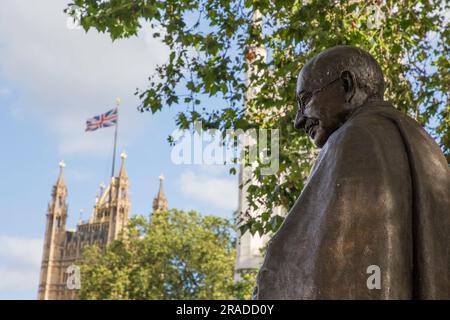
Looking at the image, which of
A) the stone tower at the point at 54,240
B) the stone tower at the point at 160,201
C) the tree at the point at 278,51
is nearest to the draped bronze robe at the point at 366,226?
the tree at the point at 278,51

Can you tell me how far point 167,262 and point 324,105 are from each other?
4416 cm

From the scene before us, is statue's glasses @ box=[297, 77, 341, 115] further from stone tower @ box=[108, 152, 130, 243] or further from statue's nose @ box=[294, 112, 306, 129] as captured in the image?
stone tower @ box=[108, 152, 130, 243]

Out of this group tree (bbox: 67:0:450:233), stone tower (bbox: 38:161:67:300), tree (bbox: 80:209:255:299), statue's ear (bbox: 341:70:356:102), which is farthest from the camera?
stone tower (bbox: 38:161:67:300)

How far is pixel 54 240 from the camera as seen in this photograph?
101938 mm

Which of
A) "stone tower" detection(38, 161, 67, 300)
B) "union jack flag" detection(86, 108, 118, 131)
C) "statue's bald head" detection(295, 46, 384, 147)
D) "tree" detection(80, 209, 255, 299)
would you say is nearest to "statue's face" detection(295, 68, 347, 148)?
"statue's bald head" detection(295, 46, 384, 147)

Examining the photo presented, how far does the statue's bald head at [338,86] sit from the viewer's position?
107 inches

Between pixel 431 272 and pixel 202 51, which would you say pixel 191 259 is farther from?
pixel 431 272

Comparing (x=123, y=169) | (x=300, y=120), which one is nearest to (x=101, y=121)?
(x=123, y=169)

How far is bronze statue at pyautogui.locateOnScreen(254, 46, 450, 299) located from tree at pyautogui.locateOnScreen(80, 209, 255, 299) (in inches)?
1550

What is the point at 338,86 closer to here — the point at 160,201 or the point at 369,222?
the point at 369,222

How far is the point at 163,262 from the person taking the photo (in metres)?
46.0

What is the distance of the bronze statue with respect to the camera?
2242 mm

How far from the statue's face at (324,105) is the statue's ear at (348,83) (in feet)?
0.04
